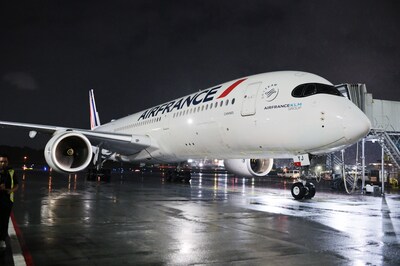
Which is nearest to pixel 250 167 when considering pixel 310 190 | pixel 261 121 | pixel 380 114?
pixel 310 190

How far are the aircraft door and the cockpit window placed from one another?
4.52 feet

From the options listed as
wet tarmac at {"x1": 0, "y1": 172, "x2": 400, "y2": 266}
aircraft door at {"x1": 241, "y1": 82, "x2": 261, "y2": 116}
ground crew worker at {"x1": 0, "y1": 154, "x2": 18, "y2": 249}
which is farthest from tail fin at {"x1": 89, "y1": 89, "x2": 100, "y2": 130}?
ground crew worker at {"x1": 0, "y1": 154, "x2": 18, "y2": 249}

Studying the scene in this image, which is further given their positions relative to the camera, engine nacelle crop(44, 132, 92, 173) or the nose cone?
engine nacelle crop(44, 132, 92, 173)

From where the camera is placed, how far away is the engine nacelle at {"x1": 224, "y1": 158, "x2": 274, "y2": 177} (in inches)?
651

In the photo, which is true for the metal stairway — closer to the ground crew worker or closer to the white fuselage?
the white fuselage

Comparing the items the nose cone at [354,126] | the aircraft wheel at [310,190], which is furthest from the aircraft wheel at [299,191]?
the nose cone at [354,126]

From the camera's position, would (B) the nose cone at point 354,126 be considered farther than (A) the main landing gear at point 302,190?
No

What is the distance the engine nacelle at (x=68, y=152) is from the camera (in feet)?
46.0

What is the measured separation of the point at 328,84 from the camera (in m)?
11.7

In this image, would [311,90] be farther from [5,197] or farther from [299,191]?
[5,197]

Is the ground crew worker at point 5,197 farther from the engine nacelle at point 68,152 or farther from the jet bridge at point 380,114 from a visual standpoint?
the jet bridge at point 380,114

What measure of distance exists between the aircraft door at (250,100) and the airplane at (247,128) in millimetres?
33

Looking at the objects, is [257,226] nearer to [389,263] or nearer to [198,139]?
[389,263]

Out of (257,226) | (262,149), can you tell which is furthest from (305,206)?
(257,226)
